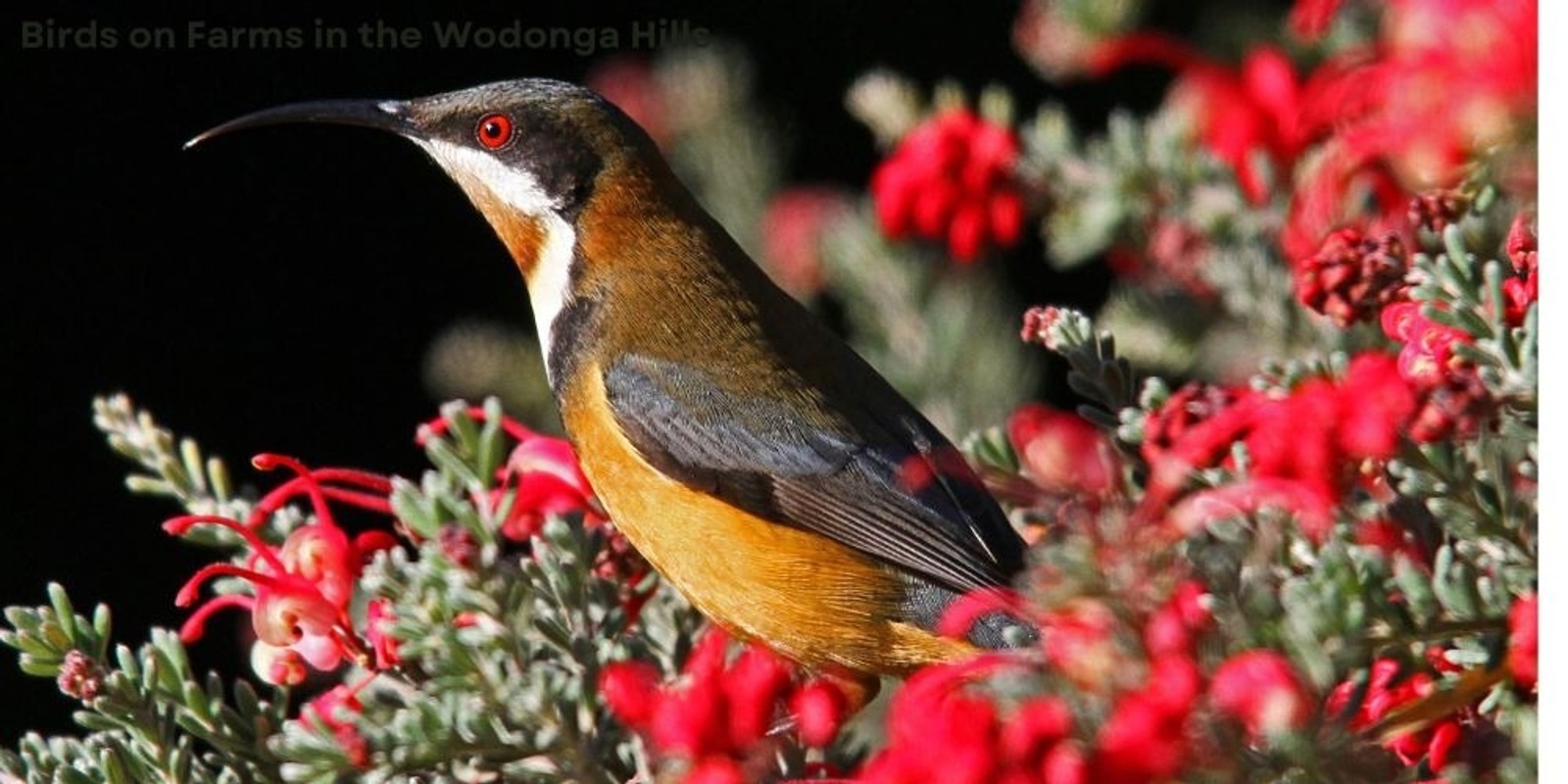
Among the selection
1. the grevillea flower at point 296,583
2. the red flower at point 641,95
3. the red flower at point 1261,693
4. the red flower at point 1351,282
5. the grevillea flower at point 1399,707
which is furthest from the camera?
the red flower at point 641,95

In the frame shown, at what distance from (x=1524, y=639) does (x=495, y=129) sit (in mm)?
1690

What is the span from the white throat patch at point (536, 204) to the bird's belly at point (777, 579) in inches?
14.0

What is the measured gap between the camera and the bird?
2.33 meters

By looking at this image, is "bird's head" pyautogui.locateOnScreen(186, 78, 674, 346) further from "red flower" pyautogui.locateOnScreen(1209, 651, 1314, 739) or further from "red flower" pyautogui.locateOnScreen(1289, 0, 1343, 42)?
"red flower" pyautogui.locateOnScreen(1209, 651, 1314, 739)

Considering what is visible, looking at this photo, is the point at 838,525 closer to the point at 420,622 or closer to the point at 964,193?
the point at 964,193

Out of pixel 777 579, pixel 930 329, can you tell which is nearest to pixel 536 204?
pixel 930 329

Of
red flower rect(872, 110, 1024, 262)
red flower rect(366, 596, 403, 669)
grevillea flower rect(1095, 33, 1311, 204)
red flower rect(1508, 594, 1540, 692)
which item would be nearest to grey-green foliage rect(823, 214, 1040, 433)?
red flower rect(872, 110, 1024, 262)

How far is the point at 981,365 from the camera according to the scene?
2.70 metres

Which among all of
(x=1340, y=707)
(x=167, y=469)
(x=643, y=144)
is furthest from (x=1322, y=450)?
(x=643, y=144)

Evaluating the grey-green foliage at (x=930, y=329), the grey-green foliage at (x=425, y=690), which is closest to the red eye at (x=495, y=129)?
the grey-green foliage at (x=930, y=329)

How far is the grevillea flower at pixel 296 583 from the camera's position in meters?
1.93

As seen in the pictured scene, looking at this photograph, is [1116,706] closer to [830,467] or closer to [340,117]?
[830,467]

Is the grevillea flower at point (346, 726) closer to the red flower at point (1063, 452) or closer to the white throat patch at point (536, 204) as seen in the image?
the red flower at point (1063, 452)

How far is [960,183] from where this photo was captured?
93.7 inches
